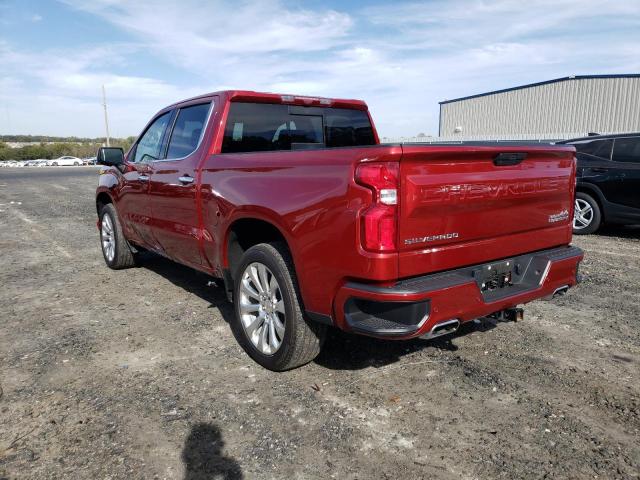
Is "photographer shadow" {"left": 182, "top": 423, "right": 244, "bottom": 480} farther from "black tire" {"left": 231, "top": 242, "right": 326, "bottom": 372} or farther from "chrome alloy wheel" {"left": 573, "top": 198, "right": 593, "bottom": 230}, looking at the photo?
"chrome alloy wheel" {"left": 573, "top": 198, "right": 593, "bottom": 230}

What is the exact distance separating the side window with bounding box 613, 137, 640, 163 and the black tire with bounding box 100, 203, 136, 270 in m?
7.22

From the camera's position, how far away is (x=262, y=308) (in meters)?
3.51

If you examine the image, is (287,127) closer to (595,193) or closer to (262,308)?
(262,308)

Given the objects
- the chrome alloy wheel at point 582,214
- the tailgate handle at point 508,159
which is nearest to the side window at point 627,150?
the chrome alloy wheel at point 582,214

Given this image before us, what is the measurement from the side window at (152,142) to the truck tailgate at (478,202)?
3214 mm

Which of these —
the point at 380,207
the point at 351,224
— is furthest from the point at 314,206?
the point at 380,207

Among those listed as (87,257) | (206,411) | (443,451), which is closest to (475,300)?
(443,451)

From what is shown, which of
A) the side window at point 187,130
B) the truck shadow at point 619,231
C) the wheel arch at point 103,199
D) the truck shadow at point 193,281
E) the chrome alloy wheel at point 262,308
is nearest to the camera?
the chrome alloy wheel at point 262,308

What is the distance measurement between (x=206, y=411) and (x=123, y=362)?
104 centimetres

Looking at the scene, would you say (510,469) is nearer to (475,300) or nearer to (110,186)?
(475,300)

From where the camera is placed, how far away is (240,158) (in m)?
3.59

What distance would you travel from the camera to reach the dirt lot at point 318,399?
2.50 metres

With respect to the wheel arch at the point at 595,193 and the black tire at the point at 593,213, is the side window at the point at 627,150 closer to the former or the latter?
the wheel arch at the point at 595,193

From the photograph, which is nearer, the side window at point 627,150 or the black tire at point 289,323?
the black tire at point 289,323
